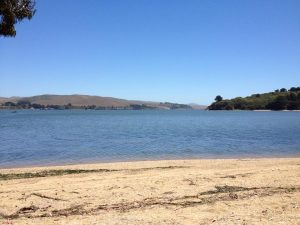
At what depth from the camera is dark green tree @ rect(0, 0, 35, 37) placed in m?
13.7

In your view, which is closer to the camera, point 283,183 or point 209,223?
point 209,223

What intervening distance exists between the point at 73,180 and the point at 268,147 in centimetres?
2932

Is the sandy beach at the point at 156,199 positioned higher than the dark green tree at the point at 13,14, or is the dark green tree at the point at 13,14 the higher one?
the dark green tree at the point at 13,14

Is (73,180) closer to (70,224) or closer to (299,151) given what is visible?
(70,224)

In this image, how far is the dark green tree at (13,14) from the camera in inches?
538

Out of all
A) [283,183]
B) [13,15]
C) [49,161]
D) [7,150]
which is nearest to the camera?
[13,15]

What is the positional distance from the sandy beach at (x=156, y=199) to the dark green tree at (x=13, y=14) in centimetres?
548

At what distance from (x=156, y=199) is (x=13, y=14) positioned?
760cm

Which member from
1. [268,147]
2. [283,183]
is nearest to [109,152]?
[268,147]

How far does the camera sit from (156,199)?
41.5 ft

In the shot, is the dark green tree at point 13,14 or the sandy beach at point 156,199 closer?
the sandy beach at point 156,199

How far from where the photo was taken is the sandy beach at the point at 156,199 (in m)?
10.6

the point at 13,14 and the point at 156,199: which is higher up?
the point at 13,14

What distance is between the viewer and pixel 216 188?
1427 centimetres
